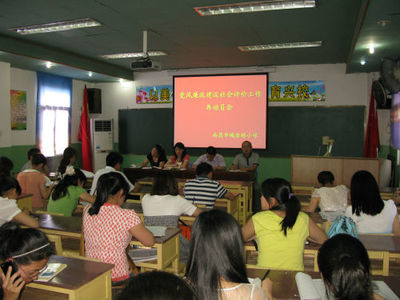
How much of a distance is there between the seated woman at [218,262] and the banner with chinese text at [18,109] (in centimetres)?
706

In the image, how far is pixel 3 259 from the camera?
1710mm

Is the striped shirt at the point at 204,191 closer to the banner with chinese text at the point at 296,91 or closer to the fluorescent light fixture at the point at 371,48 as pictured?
the fluorescent light fixture at the point at 371,48

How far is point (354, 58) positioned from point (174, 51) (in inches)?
128

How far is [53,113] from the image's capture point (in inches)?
326

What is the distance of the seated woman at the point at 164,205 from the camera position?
3264 millimetres

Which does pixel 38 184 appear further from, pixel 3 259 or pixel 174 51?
pixel 174 51

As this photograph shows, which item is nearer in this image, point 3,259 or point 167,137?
point 3,259

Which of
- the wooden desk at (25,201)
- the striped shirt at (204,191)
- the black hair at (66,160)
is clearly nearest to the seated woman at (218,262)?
the striped shirt at (204,191)

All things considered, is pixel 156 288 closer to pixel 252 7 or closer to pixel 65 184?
pixel 65 184

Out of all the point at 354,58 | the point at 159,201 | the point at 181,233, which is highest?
the point at 354,58

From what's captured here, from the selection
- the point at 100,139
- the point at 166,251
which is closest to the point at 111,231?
the point at 166,251

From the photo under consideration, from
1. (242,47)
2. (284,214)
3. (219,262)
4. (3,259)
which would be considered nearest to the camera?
(219,262)

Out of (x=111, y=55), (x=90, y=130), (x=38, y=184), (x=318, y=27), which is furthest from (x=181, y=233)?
(x=90, y=130)

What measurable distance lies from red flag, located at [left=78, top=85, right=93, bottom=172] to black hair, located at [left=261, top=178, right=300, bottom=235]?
24.4 feet
